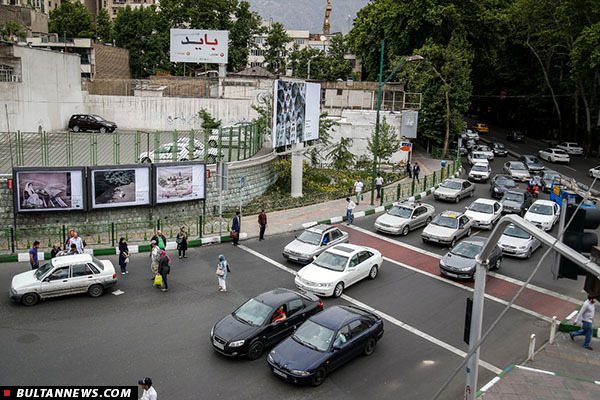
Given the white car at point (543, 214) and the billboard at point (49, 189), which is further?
the white car at point (543, 214)

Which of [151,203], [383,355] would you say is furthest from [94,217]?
[383,355]

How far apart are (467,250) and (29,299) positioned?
617 inches

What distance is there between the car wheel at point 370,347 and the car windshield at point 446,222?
37.5 feet

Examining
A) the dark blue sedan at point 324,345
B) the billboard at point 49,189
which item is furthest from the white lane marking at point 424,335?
the billboard at point 49,189

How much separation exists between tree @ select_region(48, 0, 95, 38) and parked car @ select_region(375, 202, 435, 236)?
71.9m

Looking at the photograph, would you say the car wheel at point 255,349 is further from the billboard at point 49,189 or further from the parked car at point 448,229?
the billboard at point 49,189

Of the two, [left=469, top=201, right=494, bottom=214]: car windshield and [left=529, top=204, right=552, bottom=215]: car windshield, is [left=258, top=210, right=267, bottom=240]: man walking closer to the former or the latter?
[left=469, top=201, right=494, bottom=214]: car windshield

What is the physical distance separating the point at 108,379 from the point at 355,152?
33834 mm

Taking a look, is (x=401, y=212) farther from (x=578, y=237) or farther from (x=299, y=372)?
(x=578, y=237)

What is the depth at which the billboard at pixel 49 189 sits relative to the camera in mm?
20641

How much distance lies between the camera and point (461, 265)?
1903cm

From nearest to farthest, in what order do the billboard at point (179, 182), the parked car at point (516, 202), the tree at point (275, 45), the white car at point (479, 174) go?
the billboard at point (179, 182), the parked car at point (516, 202), the white car at point (479, 174), the tree at point (275, 45)

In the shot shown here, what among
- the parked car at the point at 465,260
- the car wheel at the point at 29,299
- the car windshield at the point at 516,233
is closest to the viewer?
the car wheel at the point at 29,299

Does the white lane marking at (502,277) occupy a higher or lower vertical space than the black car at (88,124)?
lower
